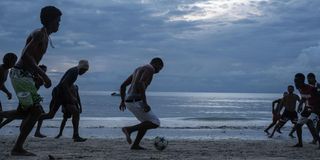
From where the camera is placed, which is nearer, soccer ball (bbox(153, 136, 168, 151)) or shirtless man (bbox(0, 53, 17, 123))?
shirtless man (bbox(0, 53, 17, 123))

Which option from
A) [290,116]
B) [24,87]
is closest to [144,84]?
[24,87]

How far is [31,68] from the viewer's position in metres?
6.22

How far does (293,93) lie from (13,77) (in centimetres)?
1077

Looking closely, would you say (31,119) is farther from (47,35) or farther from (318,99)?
(318,99)

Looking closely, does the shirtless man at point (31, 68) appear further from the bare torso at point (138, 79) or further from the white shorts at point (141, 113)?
the white shorts at point (141, 113)

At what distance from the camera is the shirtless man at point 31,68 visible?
6.25 metres

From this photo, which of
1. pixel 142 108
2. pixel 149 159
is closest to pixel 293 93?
pixel 142 108

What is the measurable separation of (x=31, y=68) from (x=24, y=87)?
A: 284mm

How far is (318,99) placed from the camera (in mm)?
9617

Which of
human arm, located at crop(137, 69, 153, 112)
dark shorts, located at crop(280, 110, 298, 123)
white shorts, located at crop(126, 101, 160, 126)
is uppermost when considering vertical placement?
human arm, located at crop(137, 69, 153, 112)

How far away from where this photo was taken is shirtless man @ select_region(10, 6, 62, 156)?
6250 millimetres

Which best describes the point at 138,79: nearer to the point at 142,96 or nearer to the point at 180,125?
the point at 142,96

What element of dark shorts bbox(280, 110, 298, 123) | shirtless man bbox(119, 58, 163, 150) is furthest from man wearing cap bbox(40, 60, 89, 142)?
dark shorts bbox(280, 110, 298, 123)

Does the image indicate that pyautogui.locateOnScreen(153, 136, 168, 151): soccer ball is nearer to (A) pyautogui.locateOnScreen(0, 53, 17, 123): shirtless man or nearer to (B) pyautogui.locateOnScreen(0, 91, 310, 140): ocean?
(A) pyautogui.locateOnScreen(0, 53, 17, 123): shirtless man
